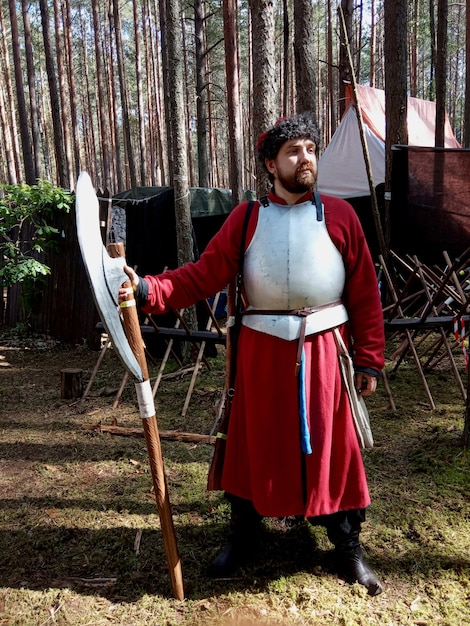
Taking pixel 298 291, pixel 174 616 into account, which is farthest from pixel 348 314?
pixel 174 616

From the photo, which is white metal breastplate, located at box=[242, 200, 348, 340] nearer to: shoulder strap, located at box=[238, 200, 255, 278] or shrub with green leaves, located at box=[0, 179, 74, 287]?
shoulder strap, located at box=[238, 200, 255, 278]

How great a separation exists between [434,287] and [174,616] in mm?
3713

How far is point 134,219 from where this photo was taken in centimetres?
568

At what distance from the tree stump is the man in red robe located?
2.77 meters

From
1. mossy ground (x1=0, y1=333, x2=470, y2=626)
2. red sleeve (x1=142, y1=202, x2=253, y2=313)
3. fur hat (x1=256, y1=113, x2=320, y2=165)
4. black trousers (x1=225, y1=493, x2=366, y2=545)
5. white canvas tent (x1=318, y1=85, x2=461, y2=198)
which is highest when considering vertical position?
white canvas tent (x1=318, y1=85, x2=461, y2=198)

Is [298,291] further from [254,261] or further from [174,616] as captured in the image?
[174,616]

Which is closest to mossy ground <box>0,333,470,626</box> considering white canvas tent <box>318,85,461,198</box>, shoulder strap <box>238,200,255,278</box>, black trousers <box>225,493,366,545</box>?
black trousers <box>225,493,366,545</box>

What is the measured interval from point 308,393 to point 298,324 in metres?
0.26

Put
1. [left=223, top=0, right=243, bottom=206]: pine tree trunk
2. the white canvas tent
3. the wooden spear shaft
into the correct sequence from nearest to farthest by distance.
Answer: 1. the wooden spear shaft
2. [left=223, top=0, right=243, bottom=206]: pine tree trunk
3. the white canvas tent

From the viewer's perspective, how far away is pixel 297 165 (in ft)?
5.97

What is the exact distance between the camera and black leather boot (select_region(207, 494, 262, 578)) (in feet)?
6.77

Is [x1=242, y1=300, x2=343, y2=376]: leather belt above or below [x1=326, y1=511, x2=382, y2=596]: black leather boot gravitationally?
above

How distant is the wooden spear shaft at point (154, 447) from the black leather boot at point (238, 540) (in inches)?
7.3

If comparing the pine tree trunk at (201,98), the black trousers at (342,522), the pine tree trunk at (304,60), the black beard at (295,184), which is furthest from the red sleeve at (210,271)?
the pine tree trunk at (201,98)
